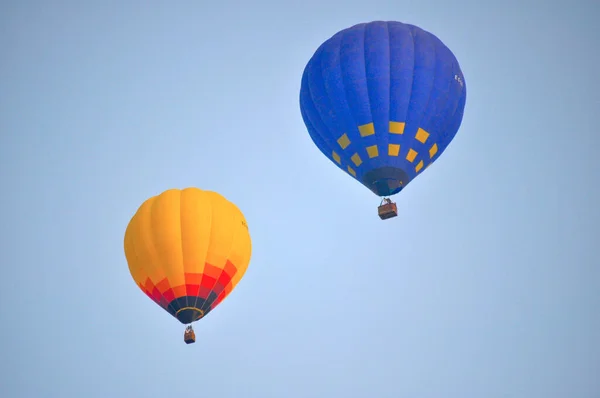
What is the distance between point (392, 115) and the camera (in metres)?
25.7

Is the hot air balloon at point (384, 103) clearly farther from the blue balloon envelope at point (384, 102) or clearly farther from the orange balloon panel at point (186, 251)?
the orange balloon panel at point (186, 251)

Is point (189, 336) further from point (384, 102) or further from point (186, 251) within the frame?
point (384, 102)

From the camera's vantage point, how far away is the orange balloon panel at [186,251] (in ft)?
85.6

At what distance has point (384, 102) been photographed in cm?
2570

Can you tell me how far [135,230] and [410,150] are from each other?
6776 millimetres

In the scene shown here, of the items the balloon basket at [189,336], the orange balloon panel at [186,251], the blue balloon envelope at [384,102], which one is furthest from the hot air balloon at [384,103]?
the balloon basket at [189,336]

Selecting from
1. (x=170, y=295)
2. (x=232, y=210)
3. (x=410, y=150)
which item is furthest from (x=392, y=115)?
(x=170, y=295)

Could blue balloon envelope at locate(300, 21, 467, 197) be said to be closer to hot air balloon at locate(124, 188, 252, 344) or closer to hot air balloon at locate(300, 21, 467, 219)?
hot air balloon at locate(300, 21, 467, 219)

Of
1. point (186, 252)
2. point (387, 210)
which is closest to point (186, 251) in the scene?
point (186, 252)

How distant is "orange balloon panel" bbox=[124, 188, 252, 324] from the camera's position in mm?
26094

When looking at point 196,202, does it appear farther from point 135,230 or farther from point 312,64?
point 312,64

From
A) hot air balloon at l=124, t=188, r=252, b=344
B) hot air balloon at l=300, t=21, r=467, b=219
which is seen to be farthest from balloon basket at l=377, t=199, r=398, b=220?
hot air balloon at l=124, t=188, r=252, b=344

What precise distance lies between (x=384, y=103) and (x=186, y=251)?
5693mm

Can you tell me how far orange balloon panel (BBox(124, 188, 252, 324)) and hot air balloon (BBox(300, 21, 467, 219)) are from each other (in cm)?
317
